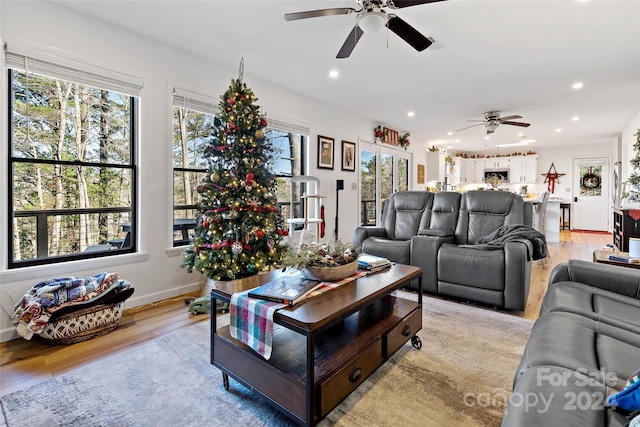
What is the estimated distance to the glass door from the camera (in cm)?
636

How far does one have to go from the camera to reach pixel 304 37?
3.02 meters

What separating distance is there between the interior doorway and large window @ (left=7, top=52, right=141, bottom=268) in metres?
11.1

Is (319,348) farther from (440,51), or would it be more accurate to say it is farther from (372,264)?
(440,51)

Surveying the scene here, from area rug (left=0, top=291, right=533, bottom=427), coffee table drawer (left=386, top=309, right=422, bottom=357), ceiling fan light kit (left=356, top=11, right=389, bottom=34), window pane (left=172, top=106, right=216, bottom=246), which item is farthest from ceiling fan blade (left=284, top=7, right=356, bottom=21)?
area rug (left=0, top=291, right=533, bottom=427)

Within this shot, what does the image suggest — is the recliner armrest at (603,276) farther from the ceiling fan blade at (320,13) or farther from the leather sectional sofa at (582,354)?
the ceiling fan blade at (320,13)

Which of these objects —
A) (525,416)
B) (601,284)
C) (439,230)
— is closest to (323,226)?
(439,230)

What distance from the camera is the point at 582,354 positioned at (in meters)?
→ 1.12

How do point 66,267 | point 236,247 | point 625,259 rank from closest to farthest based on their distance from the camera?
point 625,259 < point 66,267 < point 236,247

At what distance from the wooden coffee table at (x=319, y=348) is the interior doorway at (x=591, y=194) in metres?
9.81

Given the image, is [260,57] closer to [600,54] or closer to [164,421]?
[164,421]

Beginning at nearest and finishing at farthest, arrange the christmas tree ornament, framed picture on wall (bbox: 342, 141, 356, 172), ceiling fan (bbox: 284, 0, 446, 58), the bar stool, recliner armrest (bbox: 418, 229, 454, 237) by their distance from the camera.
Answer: ceiling fan (bbox: 284, 0, 446, 58), the christmas tree ornament, recliner armrest (bbox: 418, 229, 454, 237), framed picture on wall (bbox: 342, 141, 356, 172), the bar stool

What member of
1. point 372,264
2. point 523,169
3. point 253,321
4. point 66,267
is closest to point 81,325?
point 66,267

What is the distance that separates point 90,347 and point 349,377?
1.93 meters

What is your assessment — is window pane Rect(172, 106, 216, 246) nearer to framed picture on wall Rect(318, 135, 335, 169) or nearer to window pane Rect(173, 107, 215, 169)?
window pane Rect(173, 107, 215, 169)
